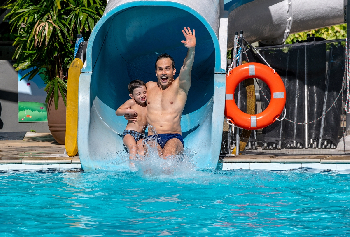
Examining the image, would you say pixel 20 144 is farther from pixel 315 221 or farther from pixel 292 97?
pixel 315 221

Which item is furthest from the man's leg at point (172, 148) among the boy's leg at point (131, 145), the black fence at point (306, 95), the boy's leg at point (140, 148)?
the black fence at point (306, 95)

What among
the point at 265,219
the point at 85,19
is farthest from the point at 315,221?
the point at 85,19

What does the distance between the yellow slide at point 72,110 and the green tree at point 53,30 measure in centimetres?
203

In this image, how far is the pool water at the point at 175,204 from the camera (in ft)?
12.1

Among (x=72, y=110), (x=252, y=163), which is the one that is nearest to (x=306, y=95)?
(x=252, y=163)

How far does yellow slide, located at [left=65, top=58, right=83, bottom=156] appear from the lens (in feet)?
23.0

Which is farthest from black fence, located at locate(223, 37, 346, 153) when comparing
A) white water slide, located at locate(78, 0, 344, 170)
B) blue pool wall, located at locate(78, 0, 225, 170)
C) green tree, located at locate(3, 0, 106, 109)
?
green tree, located at locate(3, 0, 106, 109)

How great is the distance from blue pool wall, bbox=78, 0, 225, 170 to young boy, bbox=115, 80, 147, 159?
0.92ft

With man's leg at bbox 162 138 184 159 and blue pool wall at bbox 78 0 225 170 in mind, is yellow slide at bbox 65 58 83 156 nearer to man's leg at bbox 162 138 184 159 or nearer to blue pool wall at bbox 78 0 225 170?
blue pool wall at bbox 78 0 225 170

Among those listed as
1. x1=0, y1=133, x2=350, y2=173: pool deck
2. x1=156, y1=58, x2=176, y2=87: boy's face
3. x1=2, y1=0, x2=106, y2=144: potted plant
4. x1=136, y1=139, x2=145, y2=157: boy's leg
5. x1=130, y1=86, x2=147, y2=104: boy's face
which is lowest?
x1=0, y1=133, x2=350, y2=173: pool deck

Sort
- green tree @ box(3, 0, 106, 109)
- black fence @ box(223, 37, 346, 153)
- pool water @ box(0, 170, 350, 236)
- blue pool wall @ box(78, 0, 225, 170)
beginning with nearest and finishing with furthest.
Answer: pool water @ box(0, 170, 350, 236)
blue pool wall @ box(78, 0, 225, 170)
black fence @ box(223, 37, 346, 153)
green tree @ box(3, 0, 106, 109)

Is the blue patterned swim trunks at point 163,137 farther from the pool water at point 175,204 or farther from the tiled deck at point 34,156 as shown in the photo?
the tiled deck at point 34,156

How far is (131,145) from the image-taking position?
6.30m

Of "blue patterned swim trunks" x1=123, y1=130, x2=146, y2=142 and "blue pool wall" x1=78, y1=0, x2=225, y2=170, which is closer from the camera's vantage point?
"blue pool wall" x1=78, y1=0, x2=225, y2=170
